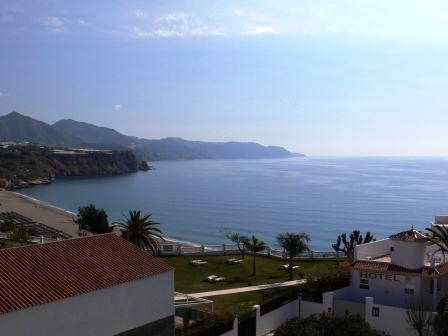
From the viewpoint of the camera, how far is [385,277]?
2397 cm

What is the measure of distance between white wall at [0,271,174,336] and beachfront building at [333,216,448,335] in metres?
9.35

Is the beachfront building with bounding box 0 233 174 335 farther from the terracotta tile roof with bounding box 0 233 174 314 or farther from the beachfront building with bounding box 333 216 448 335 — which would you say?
the beachfront building with bounding box 333 216 448 335

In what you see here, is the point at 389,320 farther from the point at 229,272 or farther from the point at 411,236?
the point at 229,272

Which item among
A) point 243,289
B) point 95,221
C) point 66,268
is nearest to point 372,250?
point 243,289

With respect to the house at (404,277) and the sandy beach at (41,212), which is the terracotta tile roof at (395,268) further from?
the sandy beach at (41,212)

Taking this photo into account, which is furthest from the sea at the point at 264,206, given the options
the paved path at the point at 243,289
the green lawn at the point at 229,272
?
the paved path at the point at 243,289

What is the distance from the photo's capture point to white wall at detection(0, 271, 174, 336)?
579 inches

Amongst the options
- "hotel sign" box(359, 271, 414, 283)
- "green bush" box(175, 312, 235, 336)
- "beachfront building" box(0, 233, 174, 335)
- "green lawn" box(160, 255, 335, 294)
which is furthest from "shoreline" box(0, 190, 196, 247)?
"green bush" box(175, 312, 235, 336)

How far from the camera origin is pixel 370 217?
90.1 m

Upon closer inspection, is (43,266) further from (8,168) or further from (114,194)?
(8,168)

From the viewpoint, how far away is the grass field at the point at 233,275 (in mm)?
25984

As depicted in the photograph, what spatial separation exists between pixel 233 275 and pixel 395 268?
12.9m

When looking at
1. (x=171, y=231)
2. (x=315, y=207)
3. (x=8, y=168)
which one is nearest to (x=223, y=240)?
(x=171, y=231)

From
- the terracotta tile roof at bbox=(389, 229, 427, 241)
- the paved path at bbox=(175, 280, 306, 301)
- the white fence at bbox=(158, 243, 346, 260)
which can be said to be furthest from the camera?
the white fence at bbox=(158, 243, 346, 260)
